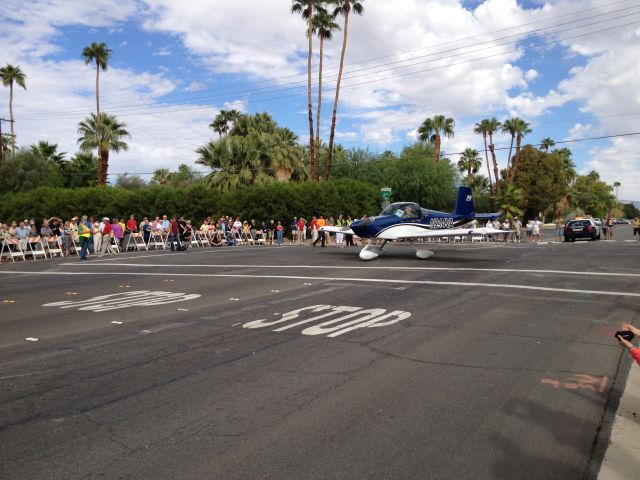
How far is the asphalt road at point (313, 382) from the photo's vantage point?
367 cm

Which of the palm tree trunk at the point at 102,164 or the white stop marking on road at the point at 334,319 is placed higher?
the palm tree trunk at the point at 102,164

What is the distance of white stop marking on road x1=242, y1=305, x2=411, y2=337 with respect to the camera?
7695mm

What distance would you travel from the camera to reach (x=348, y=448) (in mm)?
3818

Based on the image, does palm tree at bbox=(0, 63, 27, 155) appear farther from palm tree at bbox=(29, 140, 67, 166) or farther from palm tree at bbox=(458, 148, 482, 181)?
palm tree at bbox=(458, 148, 482, 181)

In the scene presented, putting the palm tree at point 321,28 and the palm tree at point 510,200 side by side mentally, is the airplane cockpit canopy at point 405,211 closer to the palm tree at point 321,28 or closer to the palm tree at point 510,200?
the palm tree at point 321,28

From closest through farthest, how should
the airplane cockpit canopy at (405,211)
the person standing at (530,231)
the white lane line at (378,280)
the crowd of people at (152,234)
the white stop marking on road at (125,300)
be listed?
the white stop marking on road at (125,300) → the white lane line at (378,280) → the airplane cockpit canopy at (405,211) → the crowd of people at (152,234) → the person standing at (530,231)

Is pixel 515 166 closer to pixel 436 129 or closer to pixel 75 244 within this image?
pixel 436 129

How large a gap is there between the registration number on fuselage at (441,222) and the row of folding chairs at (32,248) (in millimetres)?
16888

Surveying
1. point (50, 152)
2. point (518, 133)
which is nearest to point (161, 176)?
point (50, 152)

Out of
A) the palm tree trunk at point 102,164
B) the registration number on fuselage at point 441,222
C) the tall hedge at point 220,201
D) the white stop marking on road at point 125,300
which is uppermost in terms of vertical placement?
the palm tree trunk at point 102,164

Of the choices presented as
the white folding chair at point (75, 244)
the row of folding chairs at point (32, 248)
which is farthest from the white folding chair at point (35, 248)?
the white folding chair at point (75, 244)

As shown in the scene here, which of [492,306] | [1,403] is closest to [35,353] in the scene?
[1,403]

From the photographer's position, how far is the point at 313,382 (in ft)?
17.4

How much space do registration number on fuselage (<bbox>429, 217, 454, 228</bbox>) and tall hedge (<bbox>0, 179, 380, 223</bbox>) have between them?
56.4 ft
